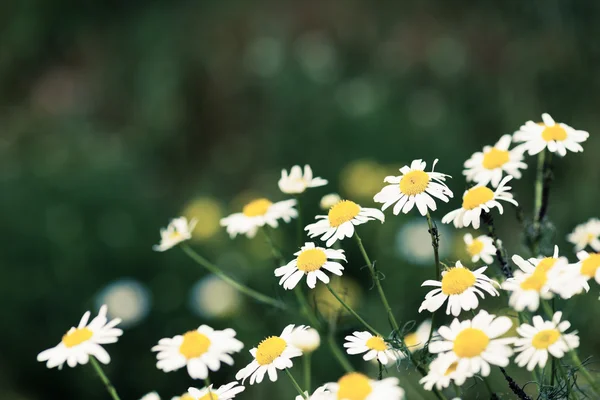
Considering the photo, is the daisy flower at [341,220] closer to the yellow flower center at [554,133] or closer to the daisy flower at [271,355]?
the daisy flower at [271,355]

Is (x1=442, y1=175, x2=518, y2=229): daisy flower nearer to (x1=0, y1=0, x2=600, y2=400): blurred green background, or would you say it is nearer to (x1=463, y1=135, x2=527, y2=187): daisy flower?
(x1=463, y1=135, x2=527, y2=187): daisy flower

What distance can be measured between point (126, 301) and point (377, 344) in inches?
70.7

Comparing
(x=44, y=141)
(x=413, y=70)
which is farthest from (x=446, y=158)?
(x=44, y=141)

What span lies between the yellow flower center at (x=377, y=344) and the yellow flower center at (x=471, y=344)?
0.13m

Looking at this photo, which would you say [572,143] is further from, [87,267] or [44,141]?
[44,141]

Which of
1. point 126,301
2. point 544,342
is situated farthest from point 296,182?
point 126,301

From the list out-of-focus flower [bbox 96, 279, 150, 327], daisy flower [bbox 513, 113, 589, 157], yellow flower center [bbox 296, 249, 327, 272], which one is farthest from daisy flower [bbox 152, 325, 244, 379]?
out-of-focus flower [bbox 96, 279, 150, 327]

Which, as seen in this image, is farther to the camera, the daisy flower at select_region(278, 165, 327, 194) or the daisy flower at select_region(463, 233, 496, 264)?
the daisy flower at select_region(278, 165, 327, 194)

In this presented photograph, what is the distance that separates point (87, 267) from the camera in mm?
2562

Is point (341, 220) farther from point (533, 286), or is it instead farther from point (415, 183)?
point (533, 286)

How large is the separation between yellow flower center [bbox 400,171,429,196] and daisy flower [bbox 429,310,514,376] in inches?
7.5

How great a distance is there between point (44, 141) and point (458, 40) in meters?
2.23

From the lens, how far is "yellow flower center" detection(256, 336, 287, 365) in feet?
2.31

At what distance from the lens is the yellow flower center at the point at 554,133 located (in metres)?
0.85
